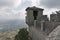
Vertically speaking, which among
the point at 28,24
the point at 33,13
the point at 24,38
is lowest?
the point at 24,38

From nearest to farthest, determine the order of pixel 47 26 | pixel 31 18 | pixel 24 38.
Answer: pixel 47 26 → pixel 24 38 → pixel 31 18

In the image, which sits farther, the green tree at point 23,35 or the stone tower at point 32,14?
the stone tower at point 32,14

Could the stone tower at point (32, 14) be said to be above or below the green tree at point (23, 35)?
above

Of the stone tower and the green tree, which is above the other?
the stone tower

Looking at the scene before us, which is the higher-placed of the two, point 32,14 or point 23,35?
point 32,14

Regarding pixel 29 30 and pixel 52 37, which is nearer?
pixel 52 37

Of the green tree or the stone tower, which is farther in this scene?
the stone tower

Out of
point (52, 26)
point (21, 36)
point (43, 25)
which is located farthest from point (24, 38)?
point (52, 26)

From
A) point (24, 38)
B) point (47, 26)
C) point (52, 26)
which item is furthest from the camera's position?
point (24, 38)

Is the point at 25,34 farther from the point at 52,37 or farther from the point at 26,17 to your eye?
the point at 52,37

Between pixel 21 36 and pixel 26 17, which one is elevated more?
pixel 26 17

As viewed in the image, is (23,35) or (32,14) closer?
(23,35)
